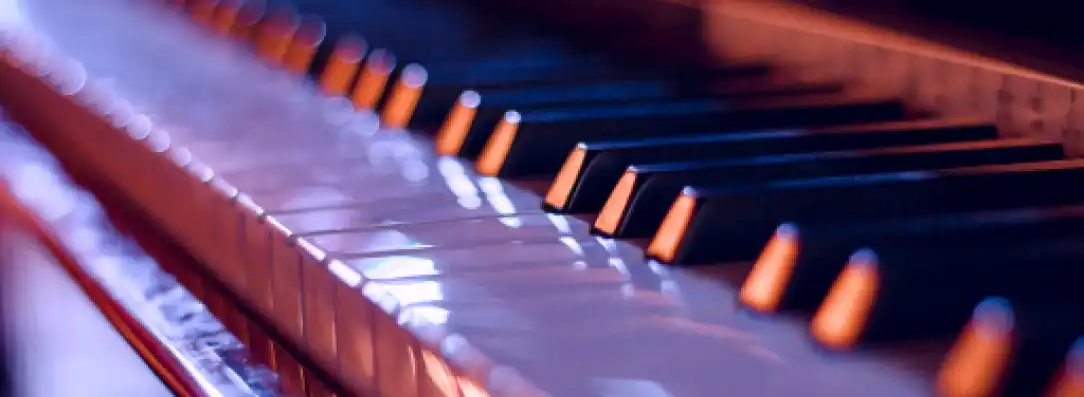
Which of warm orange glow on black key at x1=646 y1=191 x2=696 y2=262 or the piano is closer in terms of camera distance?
the piano

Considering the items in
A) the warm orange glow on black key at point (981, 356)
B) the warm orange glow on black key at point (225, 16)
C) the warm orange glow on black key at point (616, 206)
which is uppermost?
the warm orange glow on black key at point (225, 16)

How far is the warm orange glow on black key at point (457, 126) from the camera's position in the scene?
0.89m

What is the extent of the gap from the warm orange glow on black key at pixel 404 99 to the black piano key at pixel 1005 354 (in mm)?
579

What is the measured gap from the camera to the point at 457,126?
0.90 metres

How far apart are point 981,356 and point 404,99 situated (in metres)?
0.61

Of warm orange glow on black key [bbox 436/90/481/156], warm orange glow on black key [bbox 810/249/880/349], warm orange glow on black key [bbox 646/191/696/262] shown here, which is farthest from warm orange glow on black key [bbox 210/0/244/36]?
warm orange glow on black key [bbox 810/249/880/349]

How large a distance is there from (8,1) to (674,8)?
2.93 ft

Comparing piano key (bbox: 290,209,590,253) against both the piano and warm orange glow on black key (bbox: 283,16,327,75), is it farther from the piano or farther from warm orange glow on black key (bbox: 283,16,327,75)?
warm orange glow on black key (bbox: 283,16,327,75)

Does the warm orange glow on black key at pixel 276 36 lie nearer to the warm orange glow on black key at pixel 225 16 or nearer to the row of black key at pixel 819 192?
the warm orange glow on black key at pixel 225 16

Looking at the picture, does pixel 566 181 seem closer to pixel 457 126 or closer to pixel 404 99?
pixel 457 126

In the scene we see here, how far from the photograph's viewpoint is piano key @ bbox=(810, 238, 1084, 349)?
0.52 metres

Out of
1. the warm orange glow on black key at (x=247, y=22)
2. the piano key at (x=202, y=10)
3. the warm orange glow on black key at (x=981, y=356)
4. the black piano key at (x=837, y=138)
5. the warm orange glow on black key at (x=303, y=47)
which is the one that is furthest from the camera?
the piano key at (x=202, y=10)

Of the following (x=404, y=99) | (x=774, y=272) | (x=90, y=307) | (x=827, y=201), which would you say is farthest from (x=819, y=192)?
(x=90, y=307)

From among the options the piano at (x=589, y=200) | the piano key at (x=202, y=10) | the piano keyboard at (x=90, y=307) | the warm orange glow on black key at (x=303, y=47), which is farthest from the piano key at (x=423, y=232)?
the piano key at (x=202, y=10)
